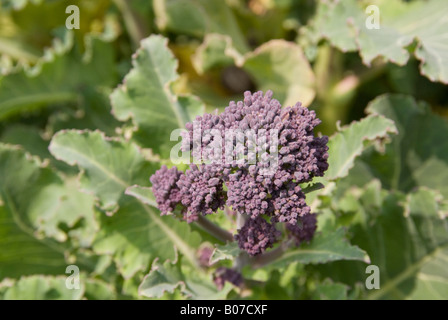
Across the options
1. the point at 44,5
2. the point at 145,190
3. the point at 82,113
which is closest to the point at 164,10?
the point at 82,113

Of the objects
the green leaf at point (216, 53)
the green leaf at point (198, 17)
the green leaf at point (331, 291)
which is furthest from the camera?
the green leaf at point (198, 17)

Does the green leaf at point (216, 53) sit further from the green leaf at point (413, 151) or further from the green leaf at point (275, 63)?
the green leaf at point (413, 151)

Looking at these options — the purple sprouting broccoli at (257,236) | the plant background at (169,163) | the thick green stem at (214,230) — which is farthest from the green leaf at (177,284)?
the purple sprouting broccoli at (257,236)

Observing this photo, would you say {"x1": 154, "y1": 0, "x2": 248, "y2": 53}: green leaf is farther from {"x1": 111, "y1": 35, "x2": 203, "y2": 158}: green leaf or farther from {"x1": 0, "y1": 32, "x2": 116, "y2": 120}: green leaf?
{"x1": 111, "y1": 35, "x2": 203, "y2": 158}: green leaf

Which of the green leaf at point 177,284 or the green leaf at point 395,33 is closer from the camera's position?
the green leaf at point 177,284

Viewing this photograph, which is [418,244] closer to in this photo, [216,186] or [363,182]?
[363,182]

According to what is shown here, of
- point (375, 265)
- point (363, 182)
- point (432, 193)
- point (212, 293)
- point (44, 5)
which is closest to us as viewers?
point (212, 293)
